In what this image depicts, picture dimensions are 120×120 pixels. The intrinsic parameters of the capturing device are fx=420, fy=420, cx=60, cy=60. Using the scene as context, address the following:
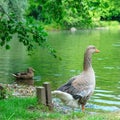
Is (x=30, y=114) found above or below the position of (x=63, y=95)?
below

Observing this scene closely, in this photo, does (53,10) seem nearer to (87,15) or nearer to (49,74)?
(87,15)

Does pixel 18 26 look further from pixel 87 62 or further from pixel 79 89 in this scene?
pixel 79 89

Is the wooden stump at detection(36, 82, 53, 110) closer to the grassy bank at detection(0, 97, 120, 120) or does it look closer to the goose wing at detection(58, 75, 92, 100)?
the grassy bank at detection(0, 97, 120, 120)

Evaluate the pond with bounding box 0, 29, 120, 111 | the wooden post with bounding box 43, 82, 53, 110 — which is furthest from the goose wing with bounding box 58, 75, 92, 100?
the pond with bounding box 0, 29, 120, 111

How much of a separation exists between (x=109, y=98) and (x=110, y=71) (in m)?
7.96

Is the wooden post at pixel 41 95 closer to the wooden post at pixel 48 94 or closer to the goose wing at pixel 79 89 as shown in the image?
the wooden post at pixel 48 94

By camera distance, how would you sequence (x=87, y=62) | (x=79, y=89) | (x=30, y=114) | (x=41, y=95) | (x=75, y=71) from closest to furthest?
(x=30, y=114), (x=41, y=95), (x=79, y=89), (x=87, y=62), (x=75, y=71)

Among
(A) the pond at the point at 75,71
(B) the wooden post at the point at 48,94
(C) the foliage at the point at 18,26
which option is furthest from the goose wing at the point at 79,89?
(A) the pond at the point at 75,71

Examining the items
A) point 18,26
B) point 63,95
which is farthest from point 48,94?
point 18,26

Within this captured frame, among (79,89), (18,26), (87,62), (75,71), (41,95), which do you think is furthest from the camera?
(75,71)

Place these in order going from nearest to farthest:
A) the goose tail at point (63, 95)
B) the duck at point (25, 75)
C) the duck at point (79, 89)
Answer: the goose tail at point (63, 95) → the duck at point (79, 89) → the duck at point (25, 75)

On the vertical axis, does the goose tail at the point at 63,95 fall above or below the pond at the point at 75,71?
above

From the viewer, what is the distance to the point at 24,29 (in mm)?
11594

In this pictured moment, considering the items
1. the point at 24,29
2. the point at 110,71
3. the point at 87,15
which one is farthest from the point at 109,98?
the point at 110,71
